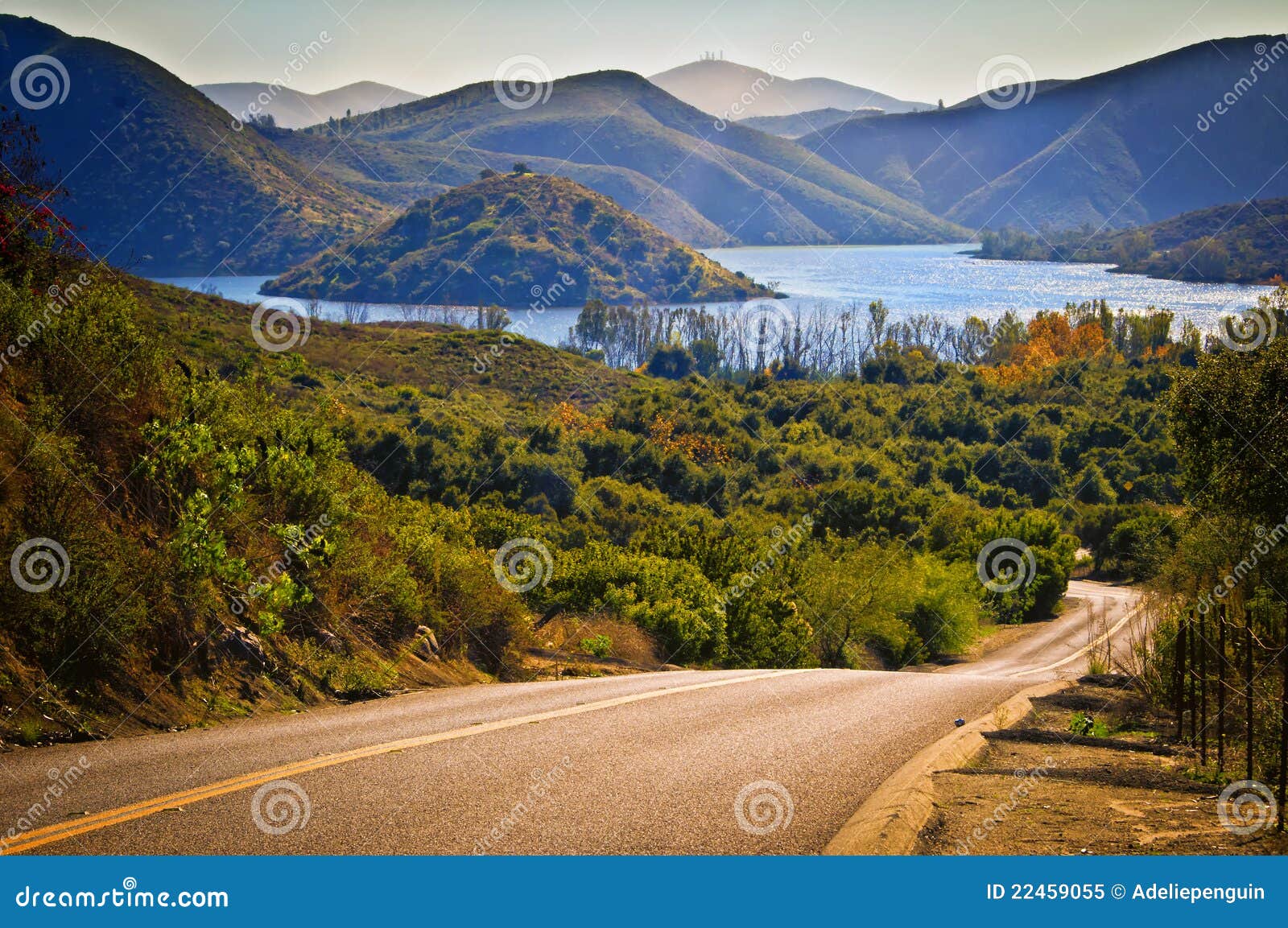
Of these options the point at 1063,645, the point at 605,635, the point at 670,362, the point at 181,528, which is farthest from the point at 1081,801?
the point at 670,362

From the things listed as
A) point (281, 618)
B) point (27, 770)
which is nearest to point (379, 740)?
point (27, 770)

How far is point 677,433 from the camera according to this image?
83375 mm

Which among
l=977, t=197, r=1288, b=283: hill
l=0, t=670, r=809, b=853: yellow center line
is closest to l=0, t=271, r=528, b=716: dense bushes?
l=0, t=670, r=809, b=853: yellow center line

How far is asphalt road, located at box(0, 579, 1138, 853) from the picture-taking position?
573 cm

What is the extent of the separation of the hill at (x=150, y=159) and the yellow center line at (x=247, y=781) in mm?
149813

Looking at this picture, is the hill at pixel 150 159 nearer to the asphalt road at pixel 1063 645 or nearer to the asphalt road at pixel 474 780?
the asphalt road at pixel 1063 645

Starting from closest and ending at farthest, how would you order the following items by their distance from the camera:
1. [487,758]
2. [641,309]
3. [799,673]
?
[487,758], [799,673], [641,309]

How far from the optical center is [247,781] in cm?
662

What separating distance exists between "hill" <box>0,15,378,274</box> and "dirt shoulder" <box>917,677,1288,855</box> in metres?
152

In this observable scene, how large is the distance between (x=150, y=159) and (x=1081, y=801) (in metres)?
181

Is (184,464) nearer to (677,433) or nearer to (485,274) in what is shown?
(677,433)

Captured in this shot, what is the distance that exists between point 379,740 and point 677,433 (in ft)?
248

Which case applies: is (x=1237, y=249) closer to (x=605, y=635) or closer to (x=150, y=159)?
(x=150, y=159)

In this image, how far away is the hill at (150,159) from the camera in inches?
6033
